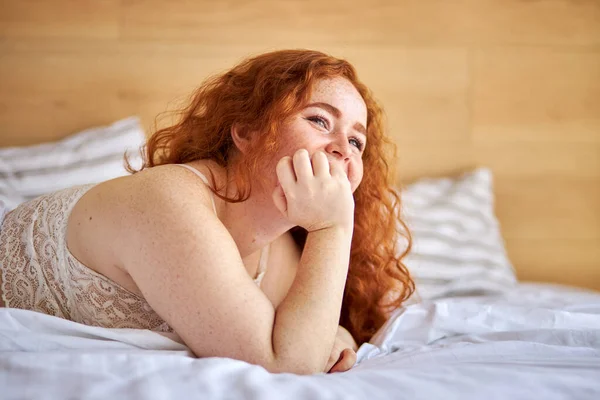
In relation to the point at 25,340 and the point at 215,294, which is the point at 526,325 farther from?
the point at 25,340

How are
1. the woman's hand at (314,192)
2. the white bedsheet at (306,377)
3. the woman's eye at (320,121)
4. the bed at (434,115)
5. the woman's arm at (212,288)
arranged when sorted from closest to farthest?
1. the white bedsheet at (306,377)
2. the woman's arm at (212,288)
3. the woman's hand at (314,192)
4. the woman's eye at (320,121)
5. the bed at (434,115)

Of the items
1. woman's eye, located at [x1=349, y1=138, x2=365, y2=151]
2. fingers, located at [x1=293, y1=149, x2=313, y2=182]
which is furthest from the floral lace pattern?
woman's eye, located at [x1=349, y1=138, x2=365, y2=151]

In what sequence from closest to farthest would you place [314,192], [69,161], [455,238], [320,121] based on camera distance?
1. [314,192]
2. [320,121]
3. [69,161]
4. [455,238]

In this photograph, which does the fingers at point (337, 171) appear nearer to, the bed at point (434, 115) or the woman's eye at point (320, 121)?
the woman's eye at point (320, 121)

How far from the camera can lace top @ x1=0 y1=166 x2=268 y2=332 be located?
41.2 inches

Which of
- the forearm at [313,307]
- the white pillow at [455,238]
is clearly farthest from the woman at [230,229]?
the white pillow at [455,238]

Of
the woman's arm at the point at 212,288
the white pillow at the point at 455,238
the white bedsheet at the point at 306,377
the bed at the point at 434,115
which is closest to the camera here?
the white bedsheet at the point at 306,377

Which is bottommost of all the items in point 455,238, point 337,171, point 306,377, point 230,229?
point 455,238

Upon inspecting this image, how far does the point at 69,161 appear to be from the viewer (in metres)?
1.57

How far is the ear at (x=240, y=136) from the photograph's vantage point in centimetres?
114

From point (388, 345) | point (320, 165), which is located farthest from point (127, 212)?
point (388, 345)

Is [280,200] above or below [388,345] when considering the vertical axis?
above

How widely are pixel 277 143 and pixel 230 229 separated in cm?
18

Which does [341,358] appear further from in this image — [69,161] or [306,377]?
[69,161]
